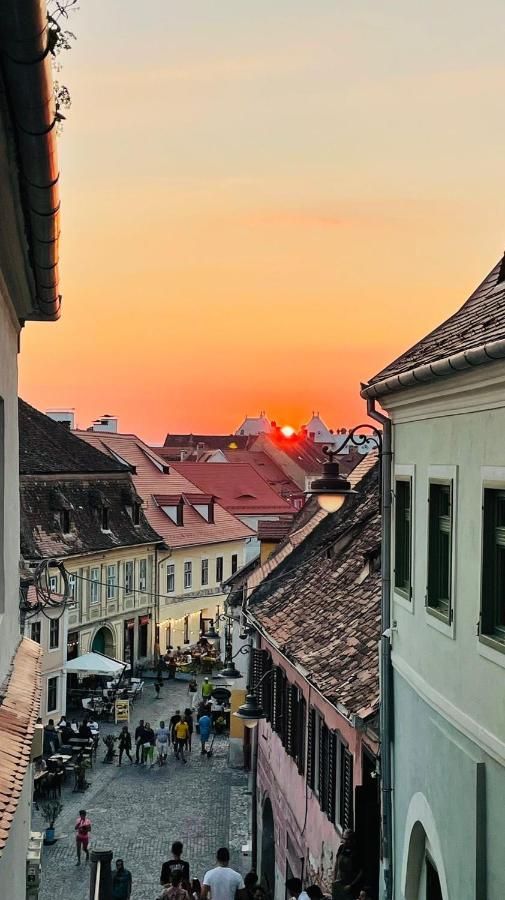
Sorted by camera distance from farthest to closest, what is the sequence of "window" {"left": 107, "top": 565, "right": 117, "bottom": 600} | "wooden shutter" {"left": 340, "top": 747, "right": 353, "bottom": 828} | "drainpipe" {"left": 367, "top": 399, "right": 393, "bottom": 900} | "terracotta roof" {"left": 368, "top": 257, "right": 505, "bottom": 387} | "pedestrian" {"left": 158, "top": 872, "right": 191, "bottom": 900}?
"window" {"left": 107, "top": 565, "right": 117, "bottom": 600}, "pedestrian" {"left": 158, "top": 872, "right": 191, "bottom": 900}, "wooden shutter" {"left": 340, "top": 747, "right": 353, "bottom": 828}, "drainpipe" {"left": 367, "top": 399, "right": 393, "bottom": 900}, "terracotta roof" {"left": 368, "top": 257, "right": 505, "bottom": 387}

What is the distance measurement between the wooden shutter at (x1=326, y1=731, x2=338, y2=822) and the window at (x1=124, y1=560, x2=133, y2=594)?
1354 inches

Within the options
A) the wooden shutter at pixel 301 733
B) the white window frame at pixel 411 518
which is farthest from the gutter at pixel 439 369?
the wooden shutter at pixel 301 733

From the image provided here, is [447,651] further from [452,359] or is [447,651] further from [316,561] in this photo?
[316,561]

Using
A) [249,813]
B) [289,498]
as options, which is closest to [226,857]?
[249,813]

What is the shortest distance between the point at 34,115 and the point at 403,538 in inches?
304

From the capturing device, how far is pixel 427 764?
420 inches

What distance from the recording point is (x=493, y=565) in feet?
28.1

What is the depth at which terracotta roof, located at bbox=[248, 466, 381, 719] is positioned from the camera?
47.2 ft

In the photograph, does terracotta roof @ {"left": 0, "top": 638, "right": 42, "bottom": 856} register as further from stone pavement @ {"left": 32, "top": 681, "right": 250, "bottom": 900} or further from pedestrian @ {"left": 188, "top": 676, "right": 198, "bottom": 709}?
pedestrian @ {"left": 188, "top": 676, "right": 198, "bottom": 709}

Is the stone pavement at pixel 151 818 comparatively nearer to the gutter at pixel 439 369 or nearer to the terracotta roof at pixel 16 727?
the terracotta roof at pixel 16 727

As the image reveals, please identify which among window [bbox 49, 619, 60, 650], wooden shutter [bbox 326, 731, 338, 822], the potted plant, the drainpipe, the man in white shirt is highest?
the drainpipe

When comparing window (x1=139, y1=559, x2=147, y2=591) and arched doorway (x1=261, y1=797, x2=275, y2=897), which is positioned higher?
window (x1=139, y1=559, x2=147, y2=591)

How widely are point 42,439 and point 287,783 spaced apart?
28667mm

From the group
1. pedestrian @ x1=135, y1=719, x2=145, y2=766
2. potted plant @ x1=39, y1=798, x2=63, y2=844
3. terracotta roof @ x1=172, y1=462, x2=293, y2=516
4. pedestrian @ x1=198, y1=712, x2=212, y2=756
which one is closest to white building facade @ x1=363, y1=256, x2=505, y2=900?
potted plant @ x1=39, y1=798, x2=63, y2=844
